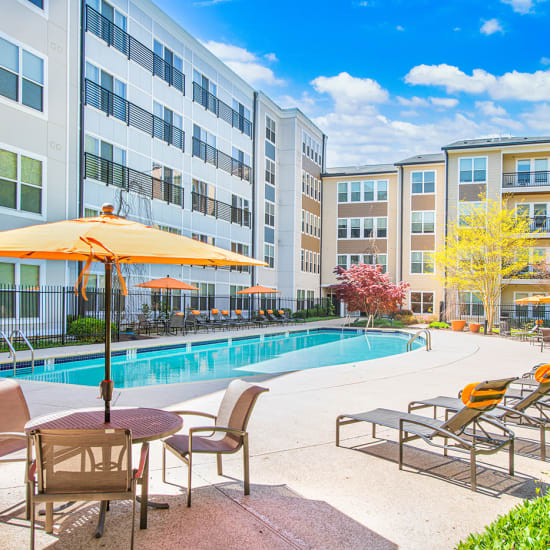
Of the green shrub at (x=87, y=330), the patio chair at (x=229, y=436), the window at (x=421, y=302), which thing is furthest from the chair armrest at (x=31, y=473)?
the window at (x=421, y=302)

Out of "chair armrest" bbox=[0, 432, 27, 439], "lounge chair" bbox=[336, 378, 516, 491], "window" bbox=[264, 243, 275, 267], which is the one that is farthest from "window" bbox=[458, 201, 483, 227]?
"chair armrest" bbox=[0, 432, 27, 439]

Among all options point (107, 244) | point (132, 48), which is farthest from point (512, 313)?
point (107, 244)

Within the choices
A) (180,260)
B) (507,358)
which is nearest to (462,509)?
(180,260)

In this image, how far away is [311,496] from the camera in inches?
174

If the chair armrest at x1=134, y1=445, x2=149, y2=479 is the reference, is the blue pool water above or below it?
below

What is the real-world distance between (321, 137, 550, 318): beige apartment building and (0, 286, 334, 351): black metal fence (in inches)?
557

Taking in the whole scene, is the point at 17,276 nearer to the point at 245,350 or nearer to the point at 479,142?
the point at 245,350

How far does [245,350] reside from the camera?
1964 centimetres

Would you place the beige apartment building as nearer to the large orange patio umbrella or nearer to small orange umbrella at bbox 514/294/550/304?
small orange umbrella at bbox 514/294/550/304

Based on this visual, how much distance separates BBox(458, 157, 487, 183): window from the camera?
114 feet

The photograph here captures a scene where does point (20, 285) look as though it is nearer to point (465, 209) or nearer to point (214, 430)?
point (214, 430)

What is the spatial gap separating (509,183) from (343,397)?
31026mm

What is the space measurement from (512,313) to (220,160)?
21.0 metres

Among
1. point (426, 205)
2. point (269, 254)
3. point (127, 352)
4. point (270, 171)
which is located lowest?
point (127, 352)
